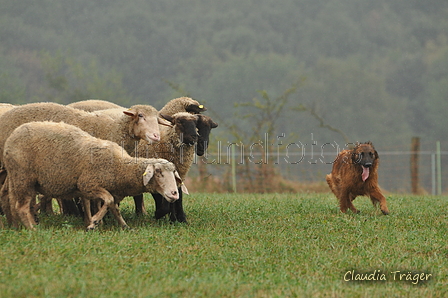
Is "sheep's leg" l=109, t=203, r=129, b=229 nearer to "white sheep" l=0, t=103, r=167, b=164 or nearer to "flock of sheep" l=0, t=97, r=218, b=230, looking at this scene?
"flock of sheep" l=0, t=97, r=218, b=230

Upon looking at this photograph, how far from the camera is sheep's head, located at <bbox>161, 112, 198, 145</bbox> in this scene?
8.73 meters

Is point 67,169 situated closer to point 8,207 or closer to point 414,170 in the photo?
point 8,207

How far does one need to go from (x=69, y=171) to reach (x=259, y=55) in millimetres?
50632

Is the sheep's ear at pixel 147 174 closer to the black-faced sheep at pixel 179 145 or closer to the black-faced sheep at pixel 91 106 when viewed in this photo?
the black-faced sheep at pixel 179 145

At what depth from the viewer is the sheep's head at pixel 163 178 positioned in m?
7.71

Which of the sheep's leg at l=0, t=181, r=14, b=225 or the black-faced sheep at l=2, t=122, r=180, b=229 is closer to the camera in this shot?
the black-faced sheep at l=2, t=122, r=180, b=229

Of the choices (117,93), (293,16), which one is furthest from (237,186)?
(293,16)

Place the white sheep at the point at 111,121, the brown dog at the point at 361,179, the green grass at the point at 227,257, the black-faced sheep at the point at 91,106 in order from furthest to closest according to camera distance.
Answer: the black-faced sheep at the point at 91,106, the brown dog at the point at 361,179, the white sheep at the point at 111,121, the green grass at the point at 227,257

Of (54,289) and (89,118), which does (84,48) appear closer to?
(89,118)

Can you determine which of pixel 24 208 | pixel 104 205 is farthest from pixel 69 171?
pixel 24 208

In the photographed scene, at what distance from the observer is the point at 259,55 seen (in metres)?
57.2

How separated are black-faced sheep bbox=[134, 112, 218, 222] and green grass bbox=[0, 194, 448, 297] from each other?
0.80 ft

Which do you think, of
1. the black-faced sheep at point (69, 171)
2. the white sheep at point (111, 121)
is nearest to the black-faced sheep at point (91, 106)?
the white sheep at point (111, 121)

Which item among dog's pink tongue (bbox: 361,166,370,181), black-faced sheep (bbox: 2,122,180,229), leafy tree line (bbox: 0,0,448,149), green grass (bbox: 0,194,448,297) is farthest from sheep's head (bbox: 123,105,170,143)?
leafy tree line (bbox: 0,0,448,149)
